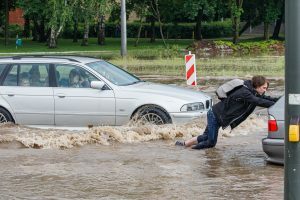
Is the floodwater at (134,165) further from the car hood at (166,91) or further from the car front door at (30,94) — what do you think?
the car hood at (166,91)

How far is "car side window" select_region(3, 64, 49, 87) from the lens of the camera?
1443 cm

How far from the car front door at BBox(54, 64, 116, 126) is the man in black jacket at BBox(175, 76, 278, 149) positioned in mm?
2552

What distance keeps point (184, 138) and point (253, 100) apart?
2.60 m

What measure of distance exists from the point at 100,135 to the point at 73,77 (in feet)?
4.95

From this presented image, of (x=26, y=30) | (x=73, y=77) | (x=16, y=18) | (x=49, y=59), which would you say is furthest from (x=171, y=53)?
(x=16, y=18)

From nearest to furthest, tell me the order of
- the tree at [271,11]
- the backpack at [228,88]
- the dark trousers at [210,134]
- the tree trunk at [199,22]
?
→ the backpack at [228,88]
the dark trousers at [210,134]
the tree at [271,11]
the tree trunk at [199,22]

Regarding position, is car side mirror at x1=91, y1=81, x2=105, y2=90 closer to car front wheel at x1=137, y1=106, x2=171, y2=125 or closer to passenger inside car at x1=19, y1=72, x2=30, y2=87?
car front wheel at x1=137, y1=106, x2=171, y2=125

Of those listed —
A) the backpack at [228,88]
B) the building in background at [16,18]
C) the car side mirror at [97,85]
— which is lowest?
the car side mirror at [97,85]

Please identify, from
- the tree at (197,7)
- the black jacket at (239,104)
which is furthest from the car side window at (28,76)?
the tree at (197,7)

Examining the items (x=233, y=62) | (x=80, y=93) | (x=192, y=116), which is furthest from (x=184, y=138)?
(x=233, y=62)

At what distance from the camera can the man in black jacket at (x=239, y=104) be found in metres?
11.4

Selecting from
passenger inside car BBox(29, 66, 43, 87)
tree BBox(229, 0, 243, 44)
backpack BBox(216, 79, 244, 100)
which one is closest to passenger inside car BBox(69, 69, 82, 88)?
passenger inside car BBox(29, 66, 43, 87)

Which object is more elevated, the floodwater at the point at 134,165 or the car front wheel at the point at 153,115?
the car front wheel at the point at 153,115

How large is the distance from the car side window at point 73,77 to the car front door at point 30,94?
0.78 feet
